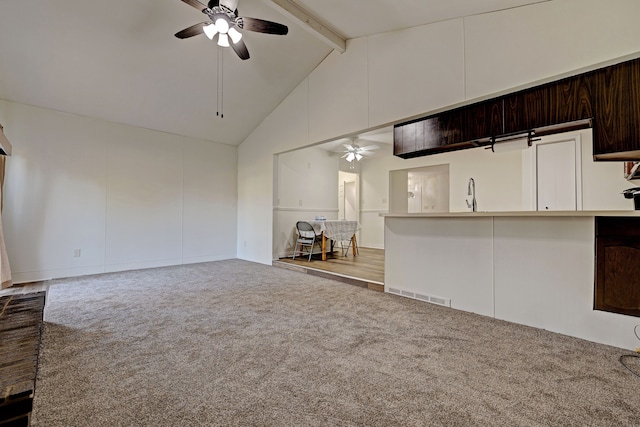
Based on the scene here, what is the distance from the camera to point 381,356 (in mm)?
1961

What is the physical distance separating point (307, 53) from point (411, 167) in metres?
3.79

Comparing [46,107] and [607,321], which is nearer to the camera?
[607,321]

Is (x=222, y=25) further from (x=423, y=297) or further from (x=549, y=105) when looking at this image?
(x=423, y=297)

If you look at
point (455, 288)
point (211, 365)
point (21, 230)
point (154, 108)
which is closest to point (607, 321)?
point (455, 288)

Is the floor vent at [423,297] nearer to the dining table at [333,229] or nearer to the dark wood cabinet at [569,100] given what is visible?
the dark wood cabinet at [569,100]

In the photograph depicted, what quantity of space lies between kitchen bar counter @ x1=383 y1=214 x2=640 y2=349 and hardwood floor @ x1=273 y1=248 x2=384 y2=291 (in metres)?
0.57

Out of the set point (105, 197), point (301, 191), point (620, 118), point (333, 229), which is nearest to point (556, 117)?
point (620, 118)

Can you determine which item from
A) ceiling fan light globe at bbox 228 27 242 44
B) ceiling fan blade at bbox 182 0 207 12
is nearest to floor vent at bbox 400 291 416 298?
ceiling fan light globe at bbox 228 27 242 44

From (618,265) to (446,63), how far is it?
2.43 m

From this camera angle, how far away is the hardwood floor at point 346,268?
4019mm

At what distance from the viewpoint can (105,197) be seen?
15.7 feet

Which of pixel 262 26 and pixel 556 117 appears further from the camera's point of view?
pixel 262 26

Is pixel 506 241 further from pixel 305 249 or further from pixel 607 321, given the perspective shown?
pixel 305 249

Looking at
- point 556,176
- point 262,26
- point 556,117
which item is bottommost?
point 556,176
